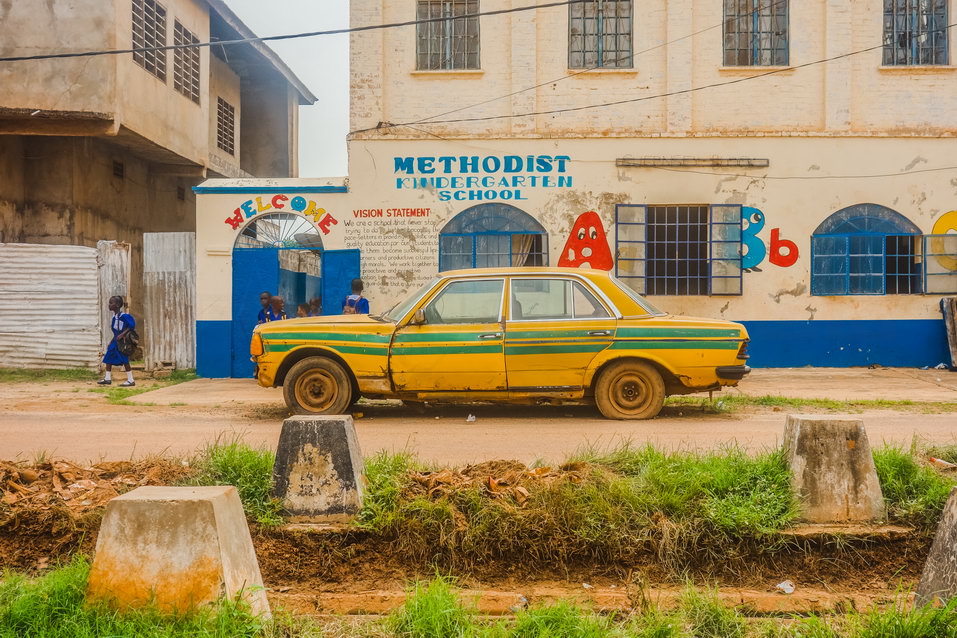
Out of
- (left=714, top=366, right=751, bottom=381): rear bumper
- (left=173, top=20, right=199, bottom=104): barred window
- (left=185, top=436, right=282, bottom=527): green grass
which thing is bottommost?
(left=185, top=436, right=282, bottom=527): green grass

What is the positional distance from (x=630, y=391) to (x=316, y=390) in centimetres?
345

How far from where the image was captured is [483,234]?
14.6m

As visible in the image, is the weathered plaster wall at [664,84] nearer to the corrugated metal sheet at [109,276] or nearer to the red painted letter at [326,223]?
the red painted letter at [326,223]

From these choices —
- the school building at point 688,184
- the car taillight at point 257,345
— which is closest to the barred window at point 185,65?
the school building at point 688,184

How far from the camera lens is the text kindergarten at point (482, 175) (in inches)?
571

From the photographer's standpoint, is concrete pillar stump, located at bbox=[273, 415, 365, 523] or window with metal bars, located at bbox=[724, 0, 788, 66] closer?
concrete pillar stump, located at bbox=[273, 415, 365, 523]

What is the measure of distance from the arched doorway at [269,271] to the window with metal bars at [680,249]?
4829mm

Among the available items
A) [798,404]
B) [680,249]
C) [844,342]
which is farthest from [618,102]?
[798,404]

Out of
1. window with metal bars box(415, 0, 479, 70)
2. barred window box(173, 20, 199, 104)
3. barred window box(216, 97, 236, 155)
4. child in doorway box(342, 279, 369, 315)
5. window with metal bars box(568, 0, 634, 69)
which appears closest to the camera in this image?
child in doorway box(342, 279, 369, 315)

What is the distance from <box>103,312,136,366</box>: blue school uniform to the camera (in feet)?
42.6

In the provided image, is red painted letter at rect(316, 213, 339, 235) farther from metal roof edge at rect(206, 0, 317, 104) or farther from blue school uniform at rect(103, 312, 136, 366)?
metal roof edge at rect(206, 0, 317, 104)

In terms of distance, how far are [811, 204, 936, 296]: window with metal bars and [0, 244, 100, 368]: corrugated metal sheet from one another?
509 inches

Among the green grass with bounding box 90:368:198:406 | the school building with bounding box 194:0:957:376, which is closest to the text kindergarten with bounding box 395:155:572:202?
the school building with bounding box 194:0:957:376

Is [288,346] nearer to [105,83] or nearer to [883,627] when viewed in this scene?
[883,627]
